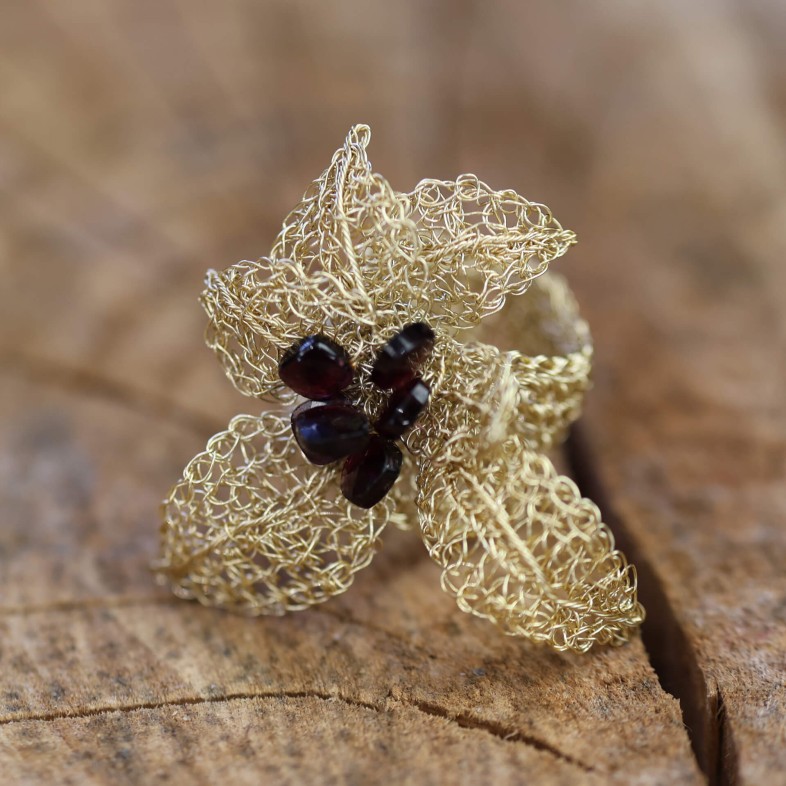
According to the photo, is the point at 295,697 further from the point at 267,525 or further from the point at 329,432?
the point at 329,432

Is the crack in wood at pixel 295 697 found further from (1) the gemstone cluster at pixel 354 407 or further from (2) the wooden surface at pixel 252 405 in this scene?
(1) the gemstone cluster at pixel 354 407

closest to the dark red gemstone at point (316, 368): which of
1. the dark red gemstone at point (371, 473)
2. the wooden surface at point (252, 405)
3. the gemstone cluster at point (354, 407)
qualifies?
the gemstone cluster at point (354, 407)

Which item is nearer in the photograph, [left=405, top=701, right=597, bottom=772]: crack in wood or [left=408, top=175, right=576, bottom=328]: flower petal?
[left=405, top=701, right=597, bottom=772]: crack in wood

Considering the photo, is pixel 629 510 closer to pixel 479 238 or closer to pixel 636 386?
pixel 636 386

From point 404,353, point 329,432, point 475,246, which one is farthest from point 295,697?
point 475,246

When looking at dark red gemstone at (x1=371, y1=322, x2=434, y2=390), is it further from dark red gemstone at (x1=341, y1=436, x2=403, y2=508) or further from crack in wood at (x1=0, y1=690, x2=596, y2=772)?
crack in wood at (x1=0, y1=690, x2=596, y2=772)

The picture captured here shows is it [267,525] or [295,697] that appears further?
[267,525]

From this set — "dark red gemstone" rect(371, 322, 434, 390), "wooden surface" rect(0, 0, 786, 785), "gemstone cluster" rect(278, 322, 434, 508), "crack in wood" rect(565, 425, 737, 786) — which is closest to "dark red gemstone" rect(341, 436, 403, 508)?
"gemstone cluster" rect(278, 322, 434, 508)
